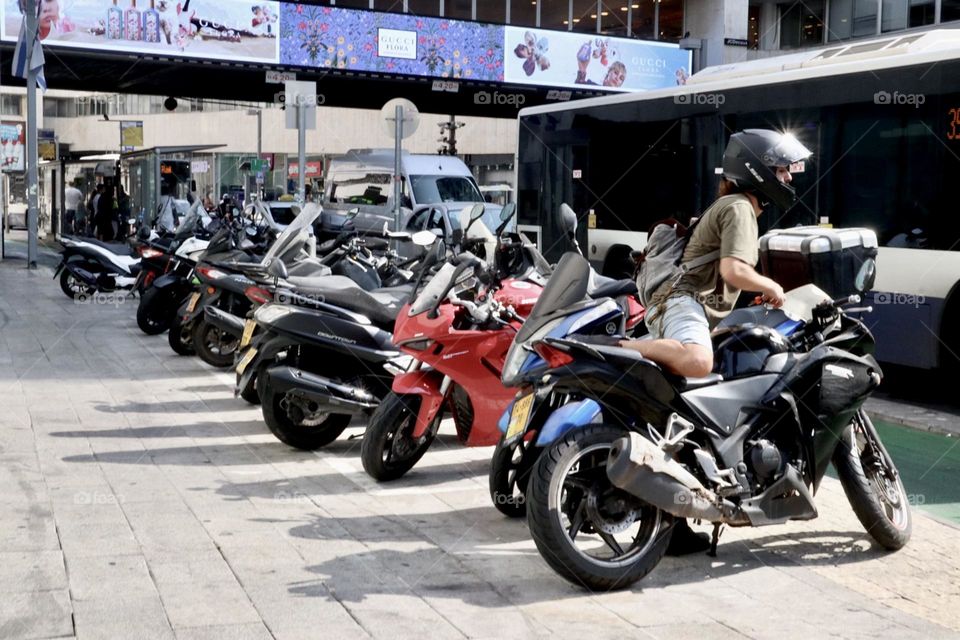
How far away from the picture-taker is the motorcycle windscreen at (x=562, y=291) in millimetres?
5215

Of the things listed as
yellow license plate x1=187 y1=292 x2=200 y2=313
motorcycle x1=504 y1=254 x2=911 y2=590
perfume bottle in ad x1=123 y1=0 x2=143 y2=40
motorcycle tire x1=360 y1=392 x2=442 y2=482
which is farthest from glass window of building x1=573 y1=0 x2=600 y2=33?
motorcycle x1=504 y1=254 x2=911 y2=590

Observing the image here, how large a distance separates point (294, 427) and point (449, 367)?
4.89 feet

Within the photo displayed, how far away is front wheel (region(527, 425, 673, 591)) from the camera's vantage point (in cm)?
477

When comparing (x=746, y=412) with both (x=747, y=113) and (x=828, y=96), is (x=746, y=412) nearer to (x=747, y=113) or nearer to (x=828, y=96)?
(x=828, y=96)

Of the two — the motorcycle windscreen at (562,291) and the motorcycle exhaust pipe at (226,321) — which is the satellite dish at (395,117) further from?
the motorcycle windscreen at (562,291)

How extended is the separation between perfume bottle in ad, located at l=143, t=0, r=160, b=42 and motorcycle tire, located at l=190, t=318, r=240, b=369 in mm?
15204

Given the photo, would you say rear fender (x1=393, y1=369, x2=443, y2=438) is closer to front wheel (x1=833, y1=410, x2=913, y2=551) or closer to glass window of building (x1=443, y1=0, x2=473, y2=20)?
front wheel (x1=833, y1=410, x2=913, y2=551)

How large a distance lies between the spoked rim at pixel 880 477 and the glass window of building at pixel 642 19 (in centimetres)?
2979

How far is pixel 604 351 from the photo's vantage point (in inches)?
197

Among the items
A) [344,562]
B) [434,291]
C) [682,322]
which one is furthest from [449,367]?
[682,322]

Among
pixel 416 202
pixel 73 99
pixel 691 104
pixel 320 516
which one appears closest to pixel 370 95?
pixel 416 202

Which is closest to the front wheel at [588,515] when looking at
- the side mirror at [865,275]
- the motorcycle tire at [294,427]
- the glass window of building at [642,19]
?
the side mirror at [865,275]

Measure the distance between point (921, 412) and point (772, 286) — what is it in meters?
4.95

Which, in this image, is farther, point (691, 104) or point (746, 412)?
point (691, 104)
